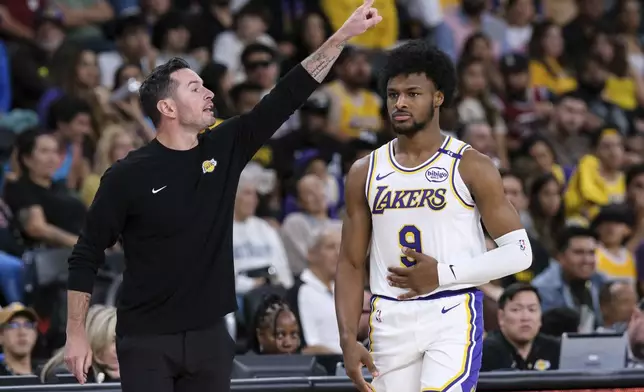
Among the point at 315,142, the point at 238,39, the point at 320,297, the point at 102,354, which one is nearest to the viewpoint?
the point at 102,354

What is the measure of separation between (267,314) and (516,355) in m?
1.52

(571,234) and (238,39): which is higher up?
(238,39)

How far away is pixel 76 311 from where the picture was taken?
4.88 metres

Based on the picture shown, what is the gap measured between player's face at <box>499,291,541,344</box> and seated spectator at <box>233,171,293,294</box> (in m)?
2.27

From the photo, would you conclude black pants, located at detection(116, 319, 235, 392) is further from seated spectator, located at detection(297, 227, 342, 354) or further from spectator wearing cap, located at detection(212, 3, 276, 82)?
spectator wearing cap, located at detection(212, 3, 276, 82)

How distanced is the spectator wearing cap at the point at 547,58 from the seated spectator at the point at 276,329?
273 inches

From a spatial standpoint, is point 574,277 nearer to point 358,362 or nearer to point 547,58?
point 358,362

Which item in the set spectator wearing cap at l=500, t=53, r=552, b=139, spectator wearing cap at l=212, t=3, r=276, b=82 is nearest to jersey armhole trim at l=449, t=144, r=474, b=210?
spectator wearing cap at l=212, t=3, r=276, b=82

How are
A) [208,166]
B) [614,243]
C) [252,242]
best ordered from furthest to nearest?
1. [614,243]
2. [252,242]
3. [208,166]

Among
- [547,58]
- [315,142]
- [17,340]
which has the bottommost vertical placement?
[17,340]

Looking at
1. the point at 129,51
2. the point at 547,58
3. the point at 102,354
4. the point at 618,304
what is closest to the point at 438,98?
the point at 102,354

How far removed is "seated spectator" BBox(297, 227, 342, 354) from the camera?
8.80m

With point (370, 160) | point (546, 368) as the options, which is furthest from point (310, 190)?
point (370, 160)

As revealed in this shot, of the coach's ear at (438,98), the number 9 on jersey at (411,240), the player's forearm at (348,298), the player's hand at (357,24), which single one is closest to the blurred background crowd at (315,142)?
the player's forearm at (348,298)
